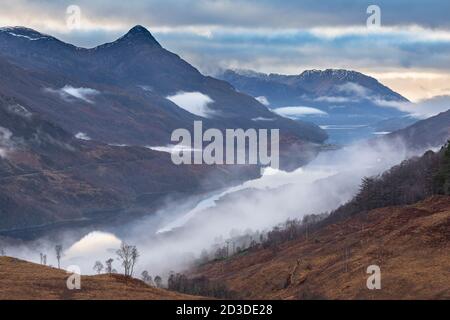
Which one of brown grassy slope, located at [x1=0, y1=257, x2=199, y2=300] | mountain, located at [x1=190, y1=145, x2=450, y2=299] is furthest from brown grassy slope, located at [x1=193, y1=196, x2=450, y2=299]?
brown grassy slope, located at [x1=0, y1=257, x2=199, y2=300]

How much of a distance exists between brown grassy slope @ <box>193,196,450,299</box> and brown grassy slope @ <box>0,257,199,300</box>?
2846 cm

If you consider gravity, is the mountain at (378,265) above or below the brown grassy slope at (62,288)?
above

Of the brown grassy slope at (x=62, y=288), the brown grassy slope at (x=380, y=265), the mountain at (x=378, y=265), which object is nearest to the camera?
the brown grassy slope at (x=62, y=288)

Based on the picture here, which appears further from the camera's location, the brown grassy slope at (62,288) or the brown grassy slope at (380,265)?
the brown grassy slope at (380,265)

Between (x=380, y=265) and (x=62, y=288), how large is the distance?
183 ft

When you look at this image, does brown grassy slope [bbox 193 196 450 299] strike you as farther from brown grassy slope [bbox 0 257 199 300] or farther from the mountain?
brown grassy slope [bbox 0 257 199 300]

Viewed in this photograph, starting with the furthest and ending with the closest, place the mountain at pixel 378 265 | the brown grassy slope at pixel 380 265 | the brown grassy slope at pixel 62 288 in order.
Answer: the mountain at pixel 378 265
the brown grassy slope at pixel 380 265
the brown grassy slope at pixel 62 288

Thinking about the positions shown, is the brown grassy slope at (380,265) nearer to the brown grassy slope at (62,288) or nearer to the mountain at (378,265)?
the mountain at (378,265)

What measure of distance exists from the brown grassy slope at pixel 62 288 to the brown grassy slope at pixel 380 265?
28.5 meters

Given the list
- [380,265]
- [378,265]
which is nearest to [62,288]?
[378,265]

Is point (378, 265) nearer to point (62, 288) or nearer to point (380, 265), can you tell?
point (380, 265)

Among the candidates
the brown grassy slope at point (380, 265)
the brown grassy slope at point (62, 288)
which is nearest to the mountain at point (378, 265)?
the brown grassy slope at point (380, 265)

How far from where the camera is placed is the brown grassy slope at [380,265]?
401 ft
